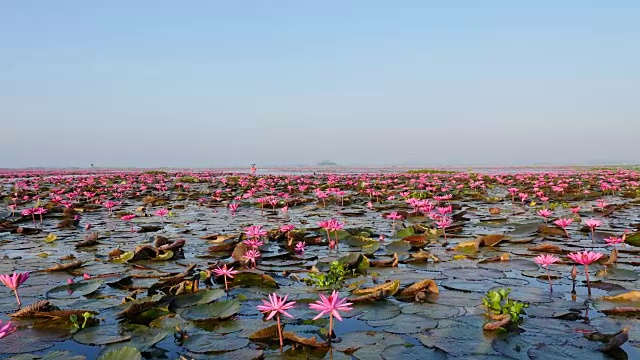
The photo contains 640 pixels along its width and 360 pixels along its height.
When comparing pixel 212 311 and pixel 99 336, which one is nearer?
pixel 99 336

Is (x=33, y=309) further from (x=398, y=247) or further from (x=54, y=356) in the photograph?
(x=398, y=247)

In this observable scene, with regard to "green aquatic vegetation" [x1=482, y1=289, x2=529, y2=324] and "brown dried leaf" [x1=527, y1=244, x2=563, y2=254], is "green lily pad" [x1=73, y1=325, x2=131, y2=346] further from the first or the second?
"brown dried leaf" [x1=527, y1=244, x2=563, y2=254]

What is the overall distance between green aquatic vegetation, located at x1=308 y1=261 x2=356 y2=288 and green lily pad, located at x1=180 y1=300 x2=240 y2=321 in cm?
106

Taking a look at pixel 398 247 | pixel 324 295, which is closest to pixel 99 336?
pixel 324 295

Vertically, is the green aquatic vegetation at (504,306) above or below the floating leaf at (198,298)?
above

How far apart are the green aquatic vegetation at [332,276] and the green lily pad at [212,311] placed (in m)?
1.06

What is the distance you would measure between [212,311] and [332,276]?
145 centimetres

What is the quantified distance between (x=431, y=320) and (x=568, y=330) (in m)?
0.91

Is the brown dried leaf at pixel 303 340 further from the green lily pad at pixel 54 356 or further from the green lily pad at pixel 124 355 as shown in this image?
the green lily pad at pixel 54 356

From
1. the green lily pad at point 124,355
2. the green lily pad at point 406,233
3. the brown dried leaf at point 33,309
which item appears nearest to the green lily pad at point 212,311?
the green lily pad at point 124,355

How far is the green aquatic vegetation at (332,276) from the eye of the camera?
4.21 meters

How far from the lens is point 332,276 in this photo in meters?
4.43

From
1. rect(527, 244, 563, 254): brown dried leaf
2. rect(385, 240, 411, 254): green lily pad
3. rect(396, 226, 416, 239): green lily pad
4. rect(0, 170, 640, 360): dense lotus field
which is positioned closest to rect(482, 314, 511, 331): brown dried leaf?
rect(0, 170, 640, 360): dense lotus field

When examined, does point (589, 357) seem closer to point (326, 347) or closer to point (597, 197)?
point (326, 347)
